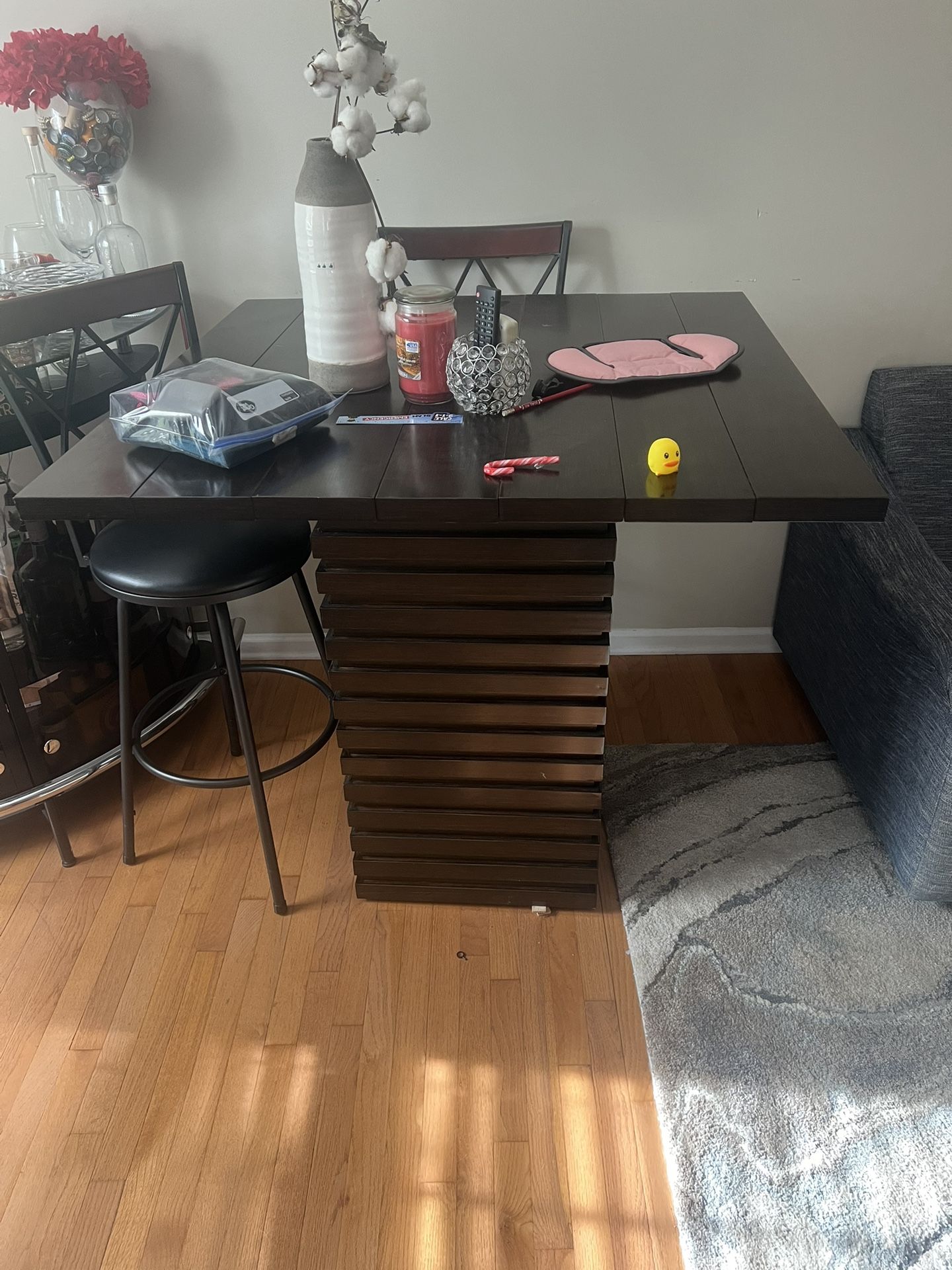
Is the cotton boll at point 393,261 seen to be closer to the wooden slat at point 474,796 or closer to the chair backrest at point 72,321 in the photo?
the chair backrest at point 72,321

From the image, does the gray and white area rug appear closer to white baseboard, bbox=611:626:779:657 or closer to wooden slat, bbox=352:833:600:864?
wooden slat, bbox=352:833:600:864

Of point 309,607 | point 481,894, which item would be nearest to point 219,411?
point 309,607

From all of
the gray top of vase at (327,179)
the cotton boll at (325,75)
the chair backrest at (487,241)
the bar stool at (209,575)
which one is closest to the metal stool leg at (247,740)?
the bar stool at (209,575)

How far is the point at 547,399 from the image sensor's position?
1472 mm

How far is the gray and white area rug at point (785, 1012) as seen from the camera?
51.8 inches

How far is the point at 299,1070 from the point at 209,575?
2.56 feet

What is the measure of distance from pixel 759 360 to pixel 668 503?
57cm

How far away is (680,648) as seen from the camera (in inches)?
99.5

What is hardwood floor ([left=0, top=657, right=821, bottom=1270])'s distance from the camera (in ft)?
4.37

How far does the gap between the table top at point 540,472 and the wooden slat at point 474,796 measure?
1.79 ft

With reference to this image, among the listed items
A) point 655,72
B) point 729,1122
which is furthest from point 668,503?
point 655,72

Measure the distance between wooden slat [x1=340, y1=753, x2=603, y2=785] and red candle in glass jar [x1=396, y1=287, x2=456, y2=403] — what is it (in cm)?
58

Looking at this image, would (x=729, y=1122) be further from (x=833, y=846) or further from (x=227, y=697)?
(x=227, y=697)

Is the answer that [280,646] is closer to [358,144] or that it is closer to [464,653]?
[464,653]
